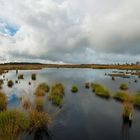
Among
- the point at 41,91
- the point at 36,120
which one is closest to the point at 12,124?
the point at 36,120

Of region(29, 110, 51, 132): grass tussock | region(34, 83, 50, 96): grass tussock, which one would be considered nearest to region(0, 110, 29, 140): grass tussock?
region(29, 110, 51, 132): grass tussock

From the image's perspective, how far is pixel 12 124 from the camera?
36.8 feet

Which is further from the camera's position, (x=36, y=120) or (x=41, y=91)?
(x=41, y=91)

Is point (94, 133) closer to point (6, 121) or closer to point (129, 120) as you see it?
point (129, 120)

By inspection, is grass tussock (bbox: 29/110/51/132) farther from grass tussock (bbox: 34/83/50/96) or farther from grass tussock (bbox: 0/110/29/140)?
grass tussock (bbox: 34/83/50/96)

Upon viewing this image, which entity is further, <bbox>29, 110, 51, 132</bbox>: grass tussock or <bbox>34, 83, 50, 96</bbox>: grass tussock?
<bbox>34, 83, 50, 96</bbox>: grass tussock

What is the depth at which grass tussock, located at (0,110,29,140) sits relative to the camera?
1004 centimetres

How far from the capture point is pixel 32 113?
45.0 feet

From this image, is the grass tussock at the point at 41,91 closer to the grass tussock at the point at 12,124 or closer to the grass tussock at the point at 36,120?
the grass tussock at the point at 36,120

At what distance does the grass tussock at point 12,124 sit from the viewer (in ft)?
32.9

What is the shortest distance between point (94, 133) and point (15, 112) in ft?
18.8

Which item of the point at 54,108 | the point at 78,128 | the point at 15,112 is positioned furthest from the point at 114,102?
the point at 15,112

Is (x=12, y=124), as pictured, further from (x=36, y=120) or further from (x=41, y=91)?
(x=41, y=91)

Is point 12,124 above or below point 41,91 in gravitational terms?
below
